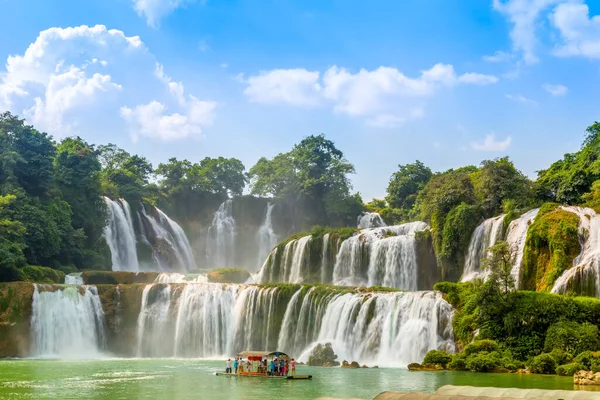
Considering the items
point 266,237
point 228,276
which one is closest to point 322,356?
point 228,276

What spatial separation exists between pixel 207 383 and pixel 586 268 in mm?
19084

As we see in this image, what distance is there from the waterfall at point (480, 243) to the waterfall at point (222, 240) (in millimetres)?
37449

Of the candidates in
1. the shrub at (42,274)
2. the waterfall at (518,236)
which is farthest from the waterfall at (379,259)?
the shrub at (42,274)

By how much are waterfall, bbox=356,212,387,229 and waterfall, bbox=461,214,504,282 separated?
1049 inches

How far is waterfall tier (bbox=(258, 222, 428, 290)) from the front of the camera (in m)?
50.4

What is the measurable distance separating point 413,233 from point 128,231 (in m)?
28.8

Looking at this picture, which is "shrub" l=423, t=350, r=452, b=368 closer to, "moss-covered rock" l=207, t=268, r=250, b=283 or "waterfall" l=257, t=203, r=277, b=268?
"moss-covered rock" l=207, t=268, r=250, b=283

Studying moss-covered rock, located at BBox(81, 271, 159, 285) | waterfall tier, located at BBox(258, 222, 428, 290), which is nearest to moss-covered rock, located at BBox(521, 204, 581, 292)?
waterfall tier, located at BBox(258, 222, 428, 290)

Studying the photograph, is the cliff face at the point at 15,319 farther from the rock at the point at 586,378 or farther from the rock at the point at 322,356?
the rock at the point at 586,378

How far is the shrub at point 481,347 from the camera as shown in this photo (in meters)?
34.5

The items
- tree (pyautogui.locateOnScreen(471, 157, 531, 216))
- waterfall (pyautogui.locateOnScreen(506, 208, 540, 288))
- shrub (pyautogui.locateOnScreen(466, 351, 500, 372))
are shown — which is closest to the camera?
shrub (pyautogui.locateOnScreen(466, 351, 500, 372))

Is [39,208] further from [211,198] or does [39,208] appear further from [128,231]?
[211,198]

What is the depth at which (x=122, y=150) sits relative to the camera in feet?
301

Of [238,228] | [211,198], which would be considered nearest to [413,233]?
[238,228]
